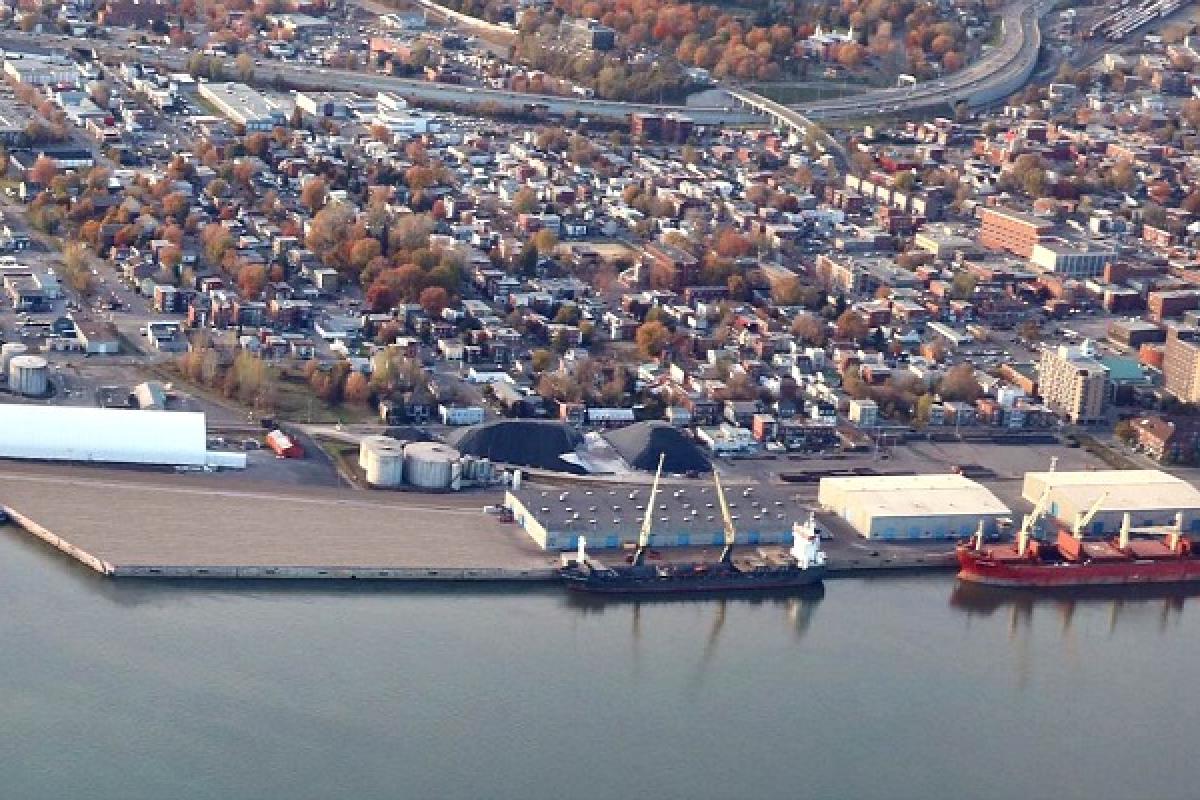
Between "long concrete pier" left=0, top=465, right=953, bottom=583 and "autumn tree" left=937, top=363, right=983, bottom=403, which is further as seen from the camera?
"autumn tree" left=937, top=363, right=983, bottom=403

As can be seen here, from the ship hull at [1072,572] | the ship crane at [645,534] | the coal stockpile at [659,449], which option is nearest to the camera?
the ship crane at [645,534]

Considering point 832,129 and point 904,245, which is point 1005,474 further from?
point 832,129

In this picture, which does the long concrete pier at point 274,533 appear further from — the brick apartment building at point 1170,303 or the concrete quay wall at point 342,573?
the brick apartment building at point 1170,303

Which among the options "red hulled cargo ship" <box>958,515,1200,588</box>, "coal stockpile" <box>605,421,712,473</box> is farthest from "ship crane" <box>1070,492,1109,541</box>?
"coal stockpile" <box>605,421,712,473</box>

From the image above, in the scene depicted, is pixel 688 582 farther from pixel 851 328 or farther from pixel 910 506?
pixel 851 328

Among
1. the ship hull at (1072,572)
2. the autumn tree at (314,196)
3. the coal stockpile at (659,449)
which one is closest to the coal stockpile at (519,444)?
the coal stockpile at (659,449)

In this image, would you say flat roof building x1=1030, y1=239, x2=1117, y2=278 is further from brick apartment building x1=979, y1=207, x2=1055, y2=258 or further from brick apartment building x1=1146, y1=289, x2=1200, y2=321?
brick apartment building x1=1146, y1=289, x2=1200, y2=321

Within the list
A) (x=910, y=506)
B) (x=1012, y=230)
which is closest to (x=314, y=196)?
(x=1012, y=230)
